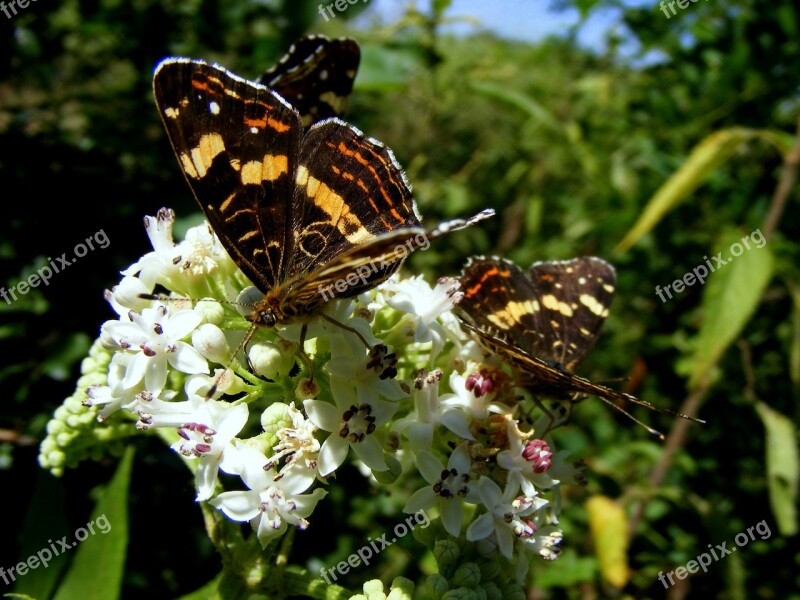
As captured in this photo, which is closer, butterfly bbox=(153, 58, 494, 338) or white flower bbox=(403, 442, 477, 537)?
butterfly bbox=(153, 58, 494, 338)

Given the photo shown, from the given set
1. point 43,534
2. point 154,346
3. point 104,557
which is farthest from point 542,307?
point 43,534

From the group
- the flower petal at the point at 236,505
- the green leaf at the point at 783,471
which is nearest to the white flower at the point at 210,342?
Answer: the flower petal at the point at 236,505

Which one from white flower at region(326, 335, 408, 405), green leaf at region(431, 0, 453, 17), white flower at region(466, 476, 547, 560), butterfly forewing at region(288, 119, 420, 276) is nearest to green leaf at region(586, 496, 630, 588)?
white flower at region(466, 476, 547, 560)

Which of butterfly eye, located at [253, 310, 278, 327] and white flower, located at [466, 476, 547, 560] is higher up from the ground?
butterfly eye, located at [253, 310, 278, 327]

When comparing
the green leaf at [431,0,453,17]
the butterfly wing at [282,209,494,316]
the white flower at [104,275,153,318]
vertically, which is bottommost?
the butterfly wing at [282,209,494,316]

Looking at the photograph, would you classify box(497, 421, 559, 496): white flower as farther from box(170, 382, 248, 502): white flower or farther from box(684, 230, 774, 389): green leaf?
box(684, 230, 774, 389): green leaf

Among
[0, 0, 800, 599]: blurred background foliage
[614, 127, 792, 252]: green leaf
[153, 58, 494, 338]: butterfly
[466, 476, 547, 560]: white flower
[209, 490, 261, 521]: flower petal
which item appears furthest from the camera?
[614, 127, 792, 252]: green leaf

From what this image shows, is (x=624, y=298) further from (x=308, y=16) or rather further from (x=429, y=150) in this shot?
(x=308, y=16)
